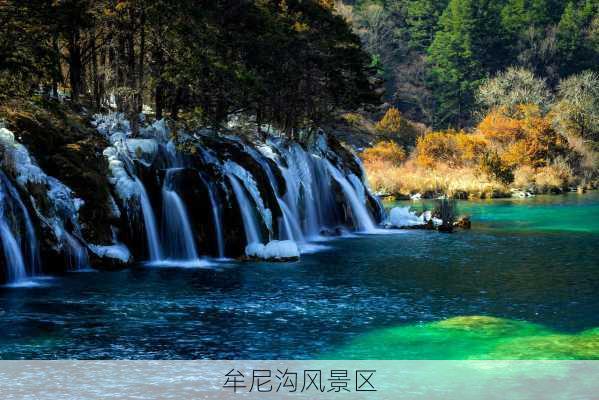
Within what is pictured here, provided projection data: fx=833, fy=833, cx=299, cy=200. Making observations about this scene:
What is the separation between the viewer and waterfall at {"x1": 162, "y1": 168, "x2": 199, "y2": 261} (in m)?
25.5

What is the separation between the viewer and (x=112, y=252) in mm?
23812

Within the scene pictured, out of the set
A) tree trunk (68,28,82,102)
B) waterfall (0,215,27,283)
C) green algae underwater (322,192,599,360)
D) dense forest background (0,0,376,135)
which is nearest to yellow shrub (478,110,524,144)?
dense forest background (0,0,376,135)

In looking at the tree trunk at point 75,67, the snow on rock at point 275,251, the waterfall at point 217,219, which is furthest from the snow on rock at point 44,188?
the tree trunk at point 75,67

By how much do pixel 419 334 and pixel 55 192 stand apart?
12022 mm

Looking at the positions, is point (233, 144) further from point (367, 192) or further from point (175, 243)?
point (367, 192)

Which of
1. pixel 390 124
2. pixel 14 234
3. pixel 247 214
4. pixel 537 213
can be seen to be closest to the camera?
pixel 14 234

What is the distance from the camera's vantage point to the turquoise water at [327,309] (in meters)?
15.1

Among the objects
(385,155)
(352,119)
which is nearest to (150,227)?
(352,119)

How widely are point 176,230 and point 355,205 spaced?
14619 mm

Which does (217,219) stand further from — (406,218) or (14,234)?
(406,218)

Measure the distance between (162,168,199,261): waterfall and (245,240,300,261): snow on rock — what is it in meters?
1.86

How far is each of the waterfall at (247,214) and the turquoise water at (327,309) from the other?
2022 millimetres

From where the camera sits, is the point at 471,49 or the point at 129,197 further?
the point at 471,49

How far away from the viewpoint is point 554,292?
20938 mm
